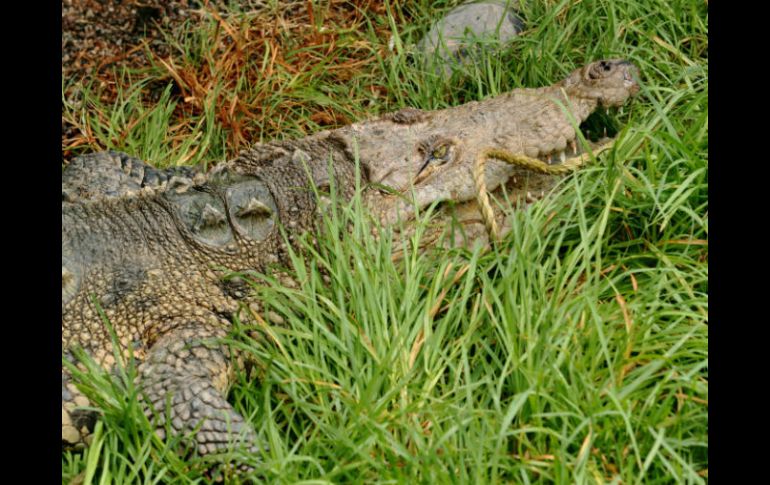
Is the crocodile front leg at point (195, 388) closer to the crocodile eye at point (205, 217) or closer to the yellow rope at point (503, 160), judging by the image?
the crocodile eye at point (205, 217)

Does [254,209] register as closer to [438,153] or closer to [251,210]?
[251,210]

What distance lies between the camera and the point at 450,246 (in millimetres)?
3746

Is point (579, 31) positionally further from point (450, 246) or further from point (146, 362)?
point (146, 362)

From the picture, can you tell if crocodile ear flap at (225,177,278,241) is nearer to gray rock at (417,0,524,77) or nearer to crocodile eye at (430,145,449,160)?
crocodile eye at (430,145,449,160)

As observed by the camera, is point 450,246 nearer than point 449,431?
No

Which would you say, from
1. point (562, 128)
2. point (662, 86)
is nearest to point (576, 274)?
point (562, 128)

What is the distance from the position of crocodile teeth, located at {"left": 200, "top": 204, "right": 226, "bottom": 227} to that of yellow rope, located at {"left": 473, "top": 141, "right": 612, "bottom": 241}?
3.48ft

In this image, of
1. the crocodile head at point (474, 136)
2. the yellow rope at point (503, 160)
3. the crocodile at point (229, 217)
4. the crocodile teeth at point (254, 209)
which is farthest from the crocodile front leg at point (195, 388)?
the yellow rope at point (503, 160)

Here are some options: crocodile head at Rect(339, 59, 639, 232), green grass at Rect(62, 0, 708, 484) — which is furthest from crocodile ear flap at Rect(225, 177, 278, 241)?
crocodile head at Rect(339, 59, 639, 232)

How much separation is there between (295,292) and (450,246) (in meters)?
0.69

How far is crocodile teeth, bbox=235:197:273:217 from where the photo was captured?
3746mm

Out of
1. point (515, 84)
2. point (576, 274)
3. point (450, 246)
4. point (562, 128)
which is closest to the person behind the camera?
point (576, 274)

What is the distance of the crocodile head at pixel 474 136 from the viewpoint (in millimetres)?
3889

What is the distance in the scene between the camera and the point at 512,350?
121 inches
